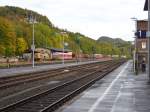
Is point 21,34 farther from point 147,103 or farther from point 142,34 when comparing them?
point 147,103

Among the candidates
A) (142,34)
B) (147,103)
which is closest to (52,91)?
(147,103)

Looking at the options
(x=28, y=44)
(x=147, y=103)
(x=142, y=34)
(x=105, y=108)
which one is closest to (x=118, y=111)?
(x=105, y=108)

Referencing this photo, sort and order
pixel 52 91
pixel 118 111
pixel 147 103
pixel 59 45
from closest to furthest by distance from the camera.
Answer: pixel 118 111
pixel 147 103
pixel 52 91
pixel 59 45

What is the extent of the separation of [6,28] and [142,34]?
254ft

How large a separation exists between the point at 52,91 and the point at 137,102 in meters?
6.94

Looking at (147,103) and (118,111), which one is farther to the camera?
(147,103)

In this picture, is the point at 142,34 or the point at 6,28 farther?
the point at 6,28

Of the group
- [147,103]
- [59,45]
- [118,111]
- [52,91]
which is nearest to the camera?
[118,111]

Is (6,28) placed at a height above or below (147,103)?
above

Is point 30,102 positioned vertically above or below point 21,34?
below

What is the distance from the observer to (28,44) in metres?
120

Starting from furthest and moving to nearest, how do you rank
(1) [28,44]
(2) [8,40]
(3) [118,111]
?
(1) [28,44]
(2) [8,40]
(3) [118,111]

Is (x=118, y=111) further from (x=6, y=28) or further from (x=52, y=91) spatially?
(x=6, y=28)

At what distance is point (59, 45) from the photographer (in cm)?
16800
